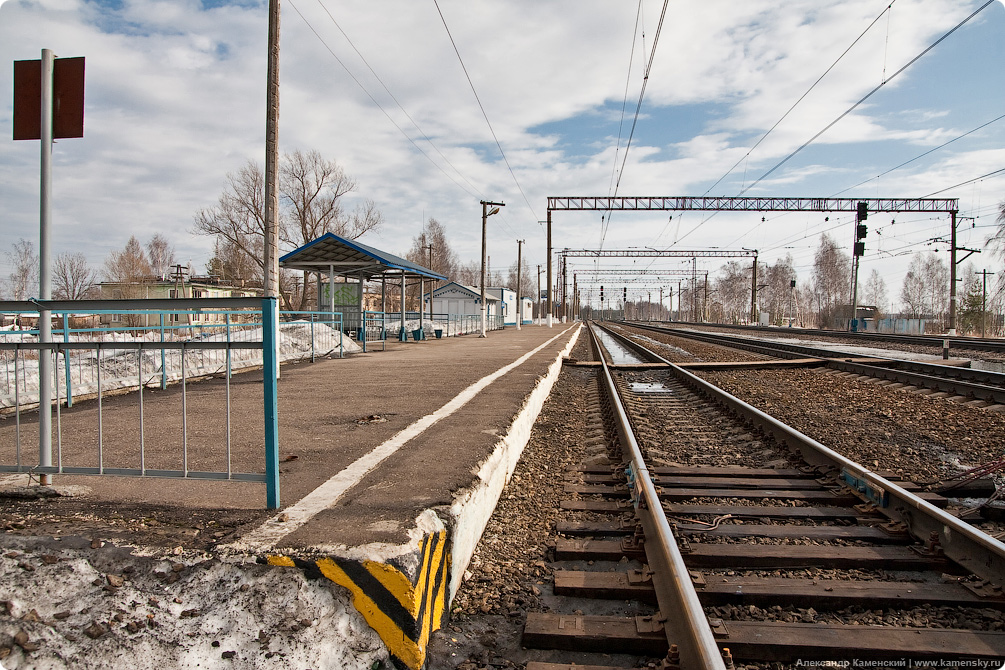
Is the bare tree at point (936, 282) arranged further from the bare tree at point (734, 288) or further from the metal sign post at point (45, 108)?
the metal sign post at point (45, 108)

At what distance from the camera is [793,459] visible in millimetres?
5609

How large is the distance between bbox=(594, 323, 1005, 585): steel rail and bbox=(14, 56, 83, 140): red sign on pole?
5.78m

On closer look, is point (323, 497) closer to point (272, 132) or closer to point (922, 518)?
point (922, 518)

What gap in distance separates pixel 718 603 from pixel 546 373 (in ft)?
27.7

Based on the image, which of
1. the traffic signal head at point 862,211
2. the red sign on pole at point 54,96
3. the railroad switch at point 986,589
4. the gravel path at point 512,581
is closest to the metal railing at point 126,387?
the red sign on pole at point 54,96

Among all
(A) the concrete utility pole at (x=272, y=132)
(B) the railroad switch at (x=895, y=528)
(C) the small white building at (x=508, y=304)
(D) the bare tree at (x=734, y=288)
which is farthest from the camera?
(D) the bare tree at (x=734, y=288)

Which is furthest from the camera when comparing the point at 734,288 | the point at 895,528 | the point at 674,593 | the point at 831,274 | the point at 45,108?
the point at 734,288

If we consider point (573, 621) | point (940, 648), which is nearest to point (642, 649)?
point (573, 621)

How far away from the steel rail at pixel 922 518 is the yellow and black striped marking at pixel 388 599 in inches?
116

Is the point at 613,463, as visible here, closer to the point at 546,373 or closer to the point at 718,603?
the point at 718,603

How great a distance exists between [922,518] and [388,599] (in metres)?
3.38

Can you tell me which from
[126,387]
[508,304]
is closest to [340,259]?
[126,387]

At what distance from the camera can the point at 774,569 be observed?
3.26 metres

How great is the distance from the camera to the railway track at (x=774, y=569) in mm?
2490
